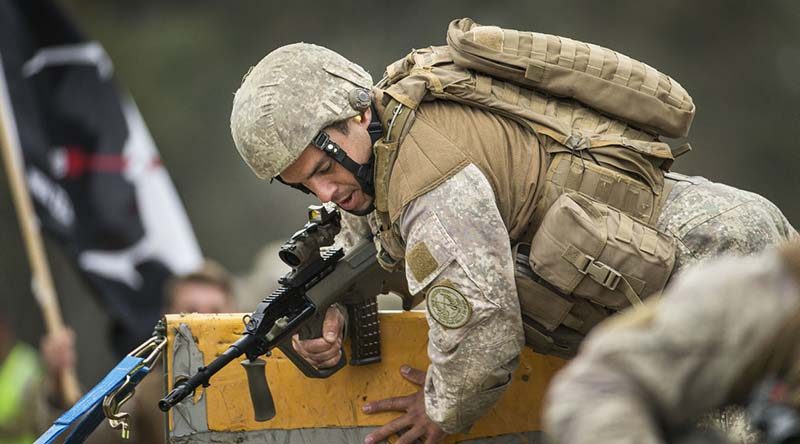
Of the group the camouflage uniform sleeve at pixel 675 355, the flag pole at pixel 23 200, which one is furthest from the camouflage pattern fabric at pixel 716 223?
A: the flag pole at pixel 23 200

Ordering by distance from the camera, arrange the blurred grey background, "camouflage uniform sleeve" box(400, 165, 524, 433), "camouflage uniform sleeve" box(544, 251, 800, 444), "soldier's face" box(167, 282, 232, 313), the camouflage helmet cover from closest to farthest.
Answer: "camouflage uniform sleeve" box(544, 251, 800, 444), "camouflage uniform sleeve" box(400, 165, 524, 433), the camouflage helmet cover, "soldier's face" box(167, 282, 232, 313), the blurred grey background

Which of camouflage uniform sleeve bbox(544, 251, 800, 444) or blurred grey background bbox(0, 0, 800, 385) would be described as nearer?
camouflage uniform sleeve bbox(544, 251, 800, 444)

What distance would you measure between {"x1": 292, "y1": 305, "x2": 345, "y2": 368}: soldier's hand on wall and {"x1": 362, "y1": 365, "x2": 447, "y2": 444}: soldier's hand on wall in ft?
0.77

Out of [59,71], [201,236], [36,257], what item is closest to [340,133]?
[36,257]

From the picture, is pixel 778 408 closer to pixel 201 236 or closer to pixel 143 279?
pixel 143 279

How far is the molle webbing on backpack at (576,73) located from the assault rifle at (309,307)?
809 mm

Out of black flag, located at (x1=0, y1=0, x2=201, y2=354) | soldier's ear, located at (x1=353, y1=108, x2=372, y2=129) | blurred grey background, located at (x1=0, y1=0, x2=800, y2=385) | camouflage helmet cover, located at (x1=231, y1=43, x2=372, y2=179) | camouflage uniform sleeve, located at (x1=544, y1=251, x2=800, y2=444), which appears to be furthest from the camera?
blurred grey background, located at (x1=0, y1=0, x2=800, y2=385)

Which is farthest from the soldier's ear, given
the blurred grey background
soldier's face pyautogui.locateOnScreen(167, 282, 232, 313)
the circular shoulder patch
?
the blurred grey background

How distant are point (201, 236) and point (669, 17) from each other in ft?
14.5

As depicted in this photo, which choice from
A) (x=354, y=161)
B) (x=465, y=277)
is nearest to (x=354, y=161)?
(x=354, y=161)

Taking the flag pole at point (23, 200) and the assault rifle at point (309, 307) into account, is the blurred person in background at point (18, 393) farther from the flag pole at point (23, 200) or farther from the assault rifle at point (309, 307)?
the assault rifle at point (309, 307)

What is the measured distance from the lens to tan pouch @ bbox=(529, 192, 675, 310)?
3891 millimetres

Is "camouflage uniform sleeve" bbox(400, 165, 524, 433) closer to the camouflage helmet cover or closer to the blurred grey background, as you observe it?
the camouflage helmet cover

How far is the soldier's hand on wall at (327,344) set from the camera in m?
4.50
